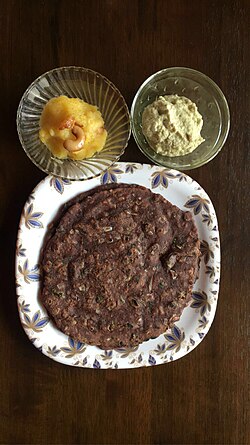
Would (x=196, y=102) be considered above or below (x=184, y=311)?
above

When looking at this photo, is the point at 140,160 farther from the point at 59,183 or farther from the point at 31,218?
the point at 31,218

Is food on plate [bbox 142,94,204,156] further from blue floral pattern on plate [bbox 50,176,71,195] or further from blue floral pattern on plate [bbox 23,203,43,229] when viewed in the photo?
blue floral pattern on plate [bbox 23,203,43,229]

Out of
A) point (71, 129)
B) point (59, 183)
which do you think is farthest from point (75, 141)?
point (59, 183)

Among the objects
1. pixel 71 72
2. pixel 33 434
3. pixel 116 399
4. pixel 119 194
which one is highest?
pixel 71 72

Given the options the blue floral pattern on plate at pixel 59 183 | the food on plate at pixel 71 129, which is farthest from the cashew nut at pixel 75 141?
the blue floral pattern on plate at pixel 59 183

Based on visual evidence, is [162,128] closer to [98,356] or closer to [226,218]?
[226,218]

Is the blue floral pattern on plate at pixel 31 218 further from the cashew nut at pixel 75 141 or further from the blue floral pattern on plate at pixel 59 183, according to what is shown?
the cashew nut at pixel 75 141

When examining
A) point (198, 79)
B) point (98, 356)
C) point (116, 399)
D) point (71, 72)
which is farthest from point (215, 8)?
→ point (116, 399)
